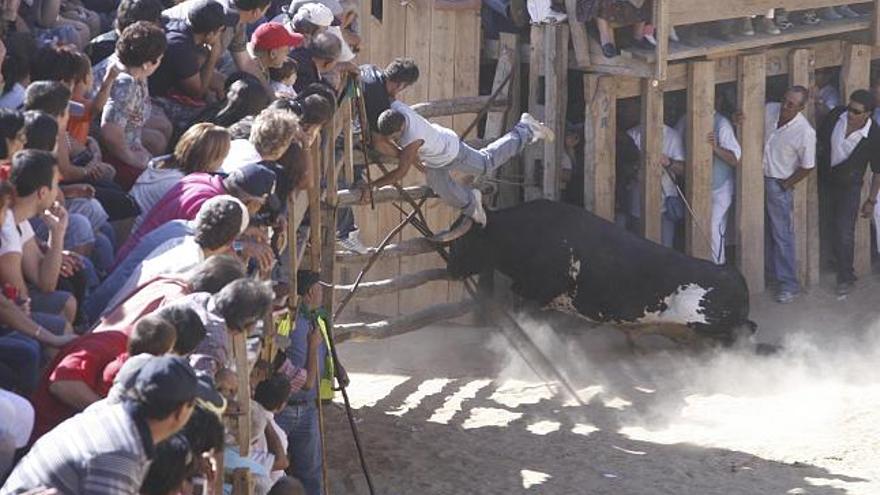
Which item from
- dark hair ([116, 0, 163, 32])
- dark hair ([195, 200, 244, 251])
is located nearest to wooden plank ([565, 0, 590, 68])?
dark hair ([116, 0, 163, 32])

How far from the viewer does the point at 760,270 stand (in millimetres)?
14609

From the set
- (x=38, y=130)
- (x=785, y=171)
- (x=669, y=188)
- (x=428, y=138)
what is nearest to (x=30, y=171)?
(x=38, y=130)

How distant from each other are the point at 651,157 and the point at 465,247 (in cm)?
190

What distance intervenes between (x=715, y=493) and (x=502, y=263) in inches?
126

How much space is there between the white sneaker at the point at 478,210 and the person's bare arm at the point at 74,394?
676cm

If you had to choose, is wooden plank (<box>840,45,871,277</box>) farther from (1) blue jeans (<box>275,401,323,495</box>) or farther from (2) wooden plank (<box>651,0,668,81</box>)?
(1) blue jeans (<box>275,401,323,495</box>)

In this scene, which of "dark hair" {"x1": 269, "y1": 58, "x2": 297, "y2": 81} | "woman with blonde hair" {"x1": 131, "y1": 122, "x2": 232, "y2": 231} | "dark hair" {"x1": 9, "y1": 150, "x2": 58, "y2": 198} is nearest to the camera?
"dark hair" {"x1": 9, "y1": 150, "x2": 58, "y2": 198}

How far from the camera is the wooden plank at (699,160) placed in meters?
13.9

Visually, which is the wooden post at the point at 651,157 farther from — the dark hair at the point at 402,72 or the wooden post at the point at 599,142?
the dark hair at the point at 402,72

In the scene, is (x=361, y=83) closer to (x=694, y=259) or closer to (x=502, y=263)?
(x=502, y=263)

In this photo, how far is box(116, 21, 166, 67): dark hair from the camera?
8.15 metres

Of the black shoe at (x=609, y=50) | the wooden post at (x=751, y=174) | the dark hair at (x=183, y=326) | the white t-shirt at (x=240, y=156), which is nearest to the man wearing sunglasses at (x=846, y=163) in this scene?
the wooden post at (x=751, y=174)

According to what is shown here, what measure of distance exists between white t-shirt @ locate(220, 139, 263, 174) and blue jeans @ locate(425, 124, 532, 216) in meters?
3.83

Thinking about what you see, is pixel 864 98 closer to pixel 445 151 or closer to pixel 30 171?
pixel 445 151
